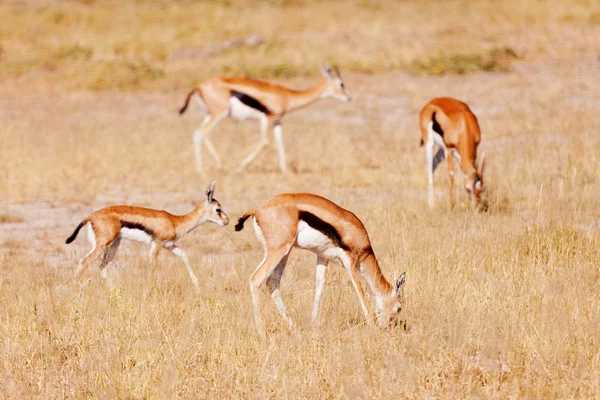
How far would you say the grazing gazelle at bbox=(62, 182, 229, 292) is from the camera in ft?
25.0

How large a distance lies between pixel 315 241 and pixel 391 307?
69cm

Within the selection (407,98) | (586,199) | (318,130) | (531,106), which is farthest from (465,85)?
(586,199)

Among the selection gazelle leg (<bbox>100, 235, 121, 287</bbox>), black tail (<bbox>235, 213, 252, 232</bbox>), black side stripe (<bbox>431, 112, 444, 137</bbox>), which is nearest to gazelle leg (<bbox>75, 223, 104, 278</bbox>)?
gazelle leg (<bbox>100, 235, 121, 287</bbox>)

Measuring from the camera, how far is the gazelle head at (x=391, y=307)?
570cm

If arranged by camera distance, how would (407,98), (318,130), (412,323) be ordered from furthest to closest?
(407,98) → (318,130) → (412,323)

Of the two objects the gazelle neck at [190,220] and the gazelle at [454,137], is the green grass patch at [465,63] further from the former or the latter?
the gazelle neck at [190,220]

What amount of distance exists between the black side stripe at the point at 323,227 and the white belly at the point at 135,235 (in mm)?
2390

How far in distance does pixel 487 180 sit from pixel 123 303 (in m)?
6.08

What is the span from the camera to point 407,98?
1916cm

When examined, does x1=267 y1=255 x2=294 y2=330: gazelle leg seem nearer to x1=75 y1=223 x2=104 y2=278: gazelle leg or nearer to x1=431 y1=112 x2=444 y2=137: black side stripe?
x1=75 y1=223 x2=104 y2=278: gazelle leg

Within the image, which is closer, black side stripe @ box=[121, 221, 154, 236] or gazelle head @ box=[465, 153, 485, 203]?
black side stripe @ box=[121, 221, 154, 236]

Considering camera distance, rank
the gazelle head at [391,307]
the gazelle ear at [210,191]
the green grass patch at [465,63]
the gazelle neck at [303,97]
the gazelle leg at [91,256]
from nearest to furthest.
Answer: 1. the gazelle head at [391,307]
2. the gazelle leg at [91,256]
3. the gazelle ear at [210,191]
4. the gazelle neck at [303,97]
5. the green grass patch at [465,63]

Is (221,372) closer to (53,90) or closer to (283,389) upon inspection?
(283,389)

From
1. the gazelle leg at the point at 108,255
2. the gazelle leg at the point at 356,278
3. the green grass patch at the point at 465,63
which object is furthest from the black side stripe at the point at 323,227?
the green grass patch at the point at 465,63
